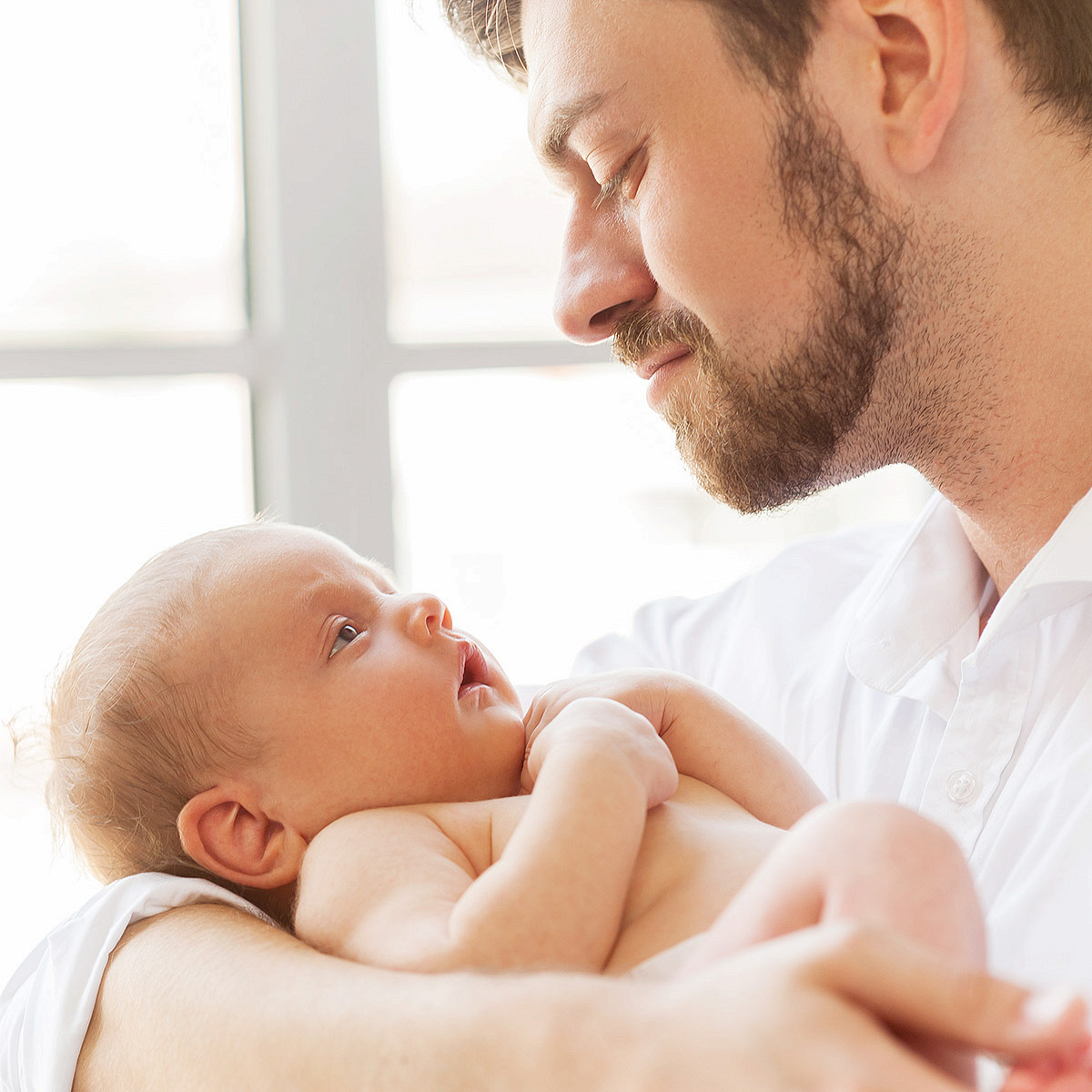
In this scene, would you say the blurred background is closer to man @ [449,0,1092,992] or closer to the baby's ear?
man @ [449,0,1092,992]

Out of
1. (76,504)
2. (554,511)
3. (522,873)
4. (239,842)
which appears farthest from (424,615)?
(554,511)

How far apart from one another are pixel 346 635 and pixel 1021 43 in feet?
3.32

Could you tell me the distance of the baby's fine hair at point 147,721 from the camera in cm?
119

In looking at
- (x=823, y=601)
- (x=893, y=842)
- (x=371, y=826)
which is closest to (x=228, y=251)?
(x=823, y=601)

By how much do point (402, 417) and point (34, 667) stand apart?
87 cm

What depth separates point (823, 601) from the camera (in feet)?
5.70

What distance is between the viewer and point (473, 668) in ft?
4.28

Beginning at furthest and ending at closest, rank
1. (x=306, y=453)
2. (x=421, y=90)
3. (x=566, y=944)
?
(x=421, y=90), (x=306, y=453), (x=566, y=944)

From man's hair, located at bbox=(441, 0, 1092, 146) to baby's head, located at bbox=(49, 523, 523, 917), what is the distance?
2.43ft

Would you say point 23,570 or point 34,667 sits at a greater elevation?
point 23,570

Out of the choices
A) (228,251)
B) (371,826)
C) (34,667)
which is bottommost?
(34,667)

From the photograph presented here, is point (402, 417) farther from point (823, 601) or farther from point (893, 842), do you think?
point (893, 842)

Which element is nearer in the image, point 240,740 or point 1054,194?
point 240,740

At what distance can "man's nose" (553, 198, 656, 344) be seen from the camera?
1501 millimetres
